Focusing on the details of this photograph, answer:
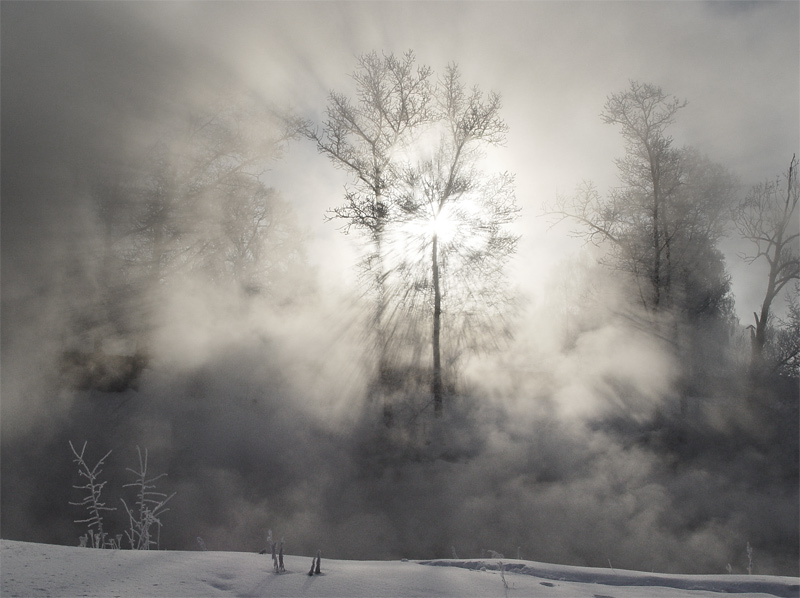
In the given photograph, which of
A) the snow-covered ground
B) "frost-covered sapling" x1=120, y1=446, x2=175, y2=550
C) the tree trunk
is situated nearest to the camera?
the snow-covered ground

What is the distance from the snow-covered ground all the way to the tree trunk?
4686 mm

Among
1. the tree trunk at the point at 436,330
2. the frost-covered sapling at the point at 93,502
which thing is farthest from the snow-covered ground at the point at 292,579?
the tree trunk at the point at 436,330

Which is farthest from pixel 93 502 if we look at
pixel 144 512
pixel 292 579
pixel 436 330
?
pixel 436 330

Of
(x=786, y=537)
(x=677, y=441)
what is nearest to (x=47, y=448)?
(x=677, y=441)

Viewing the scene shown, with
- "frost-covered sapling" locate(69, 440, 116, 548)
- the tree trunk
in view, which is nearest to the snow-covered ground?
"frost-covered sapling" locate(69, 440, 116, 548)

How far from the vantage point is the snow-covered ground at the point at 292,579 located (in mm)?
1820

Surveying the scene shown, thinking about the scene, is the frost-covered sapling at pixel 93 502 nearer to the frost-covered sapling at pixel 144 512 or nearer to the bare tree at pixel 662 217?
the frost-covered sapling at pixel 144 512

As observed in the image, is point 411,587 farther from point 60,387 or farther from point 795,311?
point 795,311

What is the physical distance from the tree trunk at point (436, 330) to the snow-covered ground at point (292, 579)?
15.4ft

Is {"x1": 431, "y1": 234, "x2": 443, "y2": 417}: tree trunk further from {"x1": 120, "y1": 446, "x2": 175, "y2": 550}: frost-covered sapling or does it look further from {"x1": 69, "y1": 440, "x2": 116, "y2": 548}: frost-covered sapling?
{"x1": 69, "y1": 440, "x2": 116, "y2": 548}: frost-covered sapling

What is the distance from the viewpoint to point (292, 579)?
207cm

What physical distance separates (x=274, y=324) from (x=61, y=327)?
3.11m

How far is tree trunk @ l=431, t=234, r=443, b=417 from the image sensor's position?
741cm

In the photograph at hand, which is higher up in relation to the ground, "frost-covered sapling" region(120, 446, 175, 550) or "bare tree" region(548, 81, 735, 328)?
"bare tree" region(548, 81, 735, 328)
